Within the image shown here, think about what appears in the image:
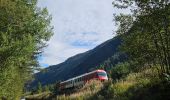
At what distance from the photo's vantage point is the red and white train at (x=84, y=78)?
2689 inches

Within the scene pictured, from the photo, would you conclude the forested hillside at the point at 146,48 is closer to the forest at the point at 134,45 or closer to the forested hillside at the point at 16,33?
the forest at the point at 134,45

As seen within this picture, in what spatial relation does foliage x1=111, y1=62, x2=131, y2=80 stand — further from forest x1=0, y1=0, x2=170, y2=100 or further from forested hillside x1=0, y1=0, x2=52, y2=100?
forested hillside x1=0, y1=0, x2=52, y2=100

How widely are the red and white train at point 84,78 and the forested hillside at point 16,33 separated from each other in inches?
1036

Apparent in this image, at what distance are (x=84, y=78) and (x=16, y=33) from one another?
40038 mm

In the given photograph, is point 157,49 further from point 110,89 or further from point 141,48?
point 110,89

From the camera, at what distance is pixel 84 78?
71312 mm

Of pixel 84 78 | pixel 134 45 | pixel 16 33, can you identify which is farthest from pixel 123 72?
pixel 134 45

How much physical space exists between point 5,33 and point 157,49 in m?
12.3

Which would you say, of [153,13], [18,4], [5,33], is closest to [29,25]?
[18,4]

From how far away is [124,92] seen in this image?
2483 centimetres

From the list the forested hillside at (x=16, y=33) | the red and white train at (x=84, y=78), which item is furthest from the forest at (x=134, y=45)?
the red and white train at (x=84, y=78)

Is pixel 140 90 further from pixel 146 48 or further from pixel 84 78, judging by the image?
pixel 84 78

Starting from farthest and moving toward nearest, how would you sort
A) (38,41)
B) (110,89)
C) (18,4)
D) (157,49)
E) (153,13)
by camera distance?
(38,41), (18,4), (110,89), (157,49), (153,13)

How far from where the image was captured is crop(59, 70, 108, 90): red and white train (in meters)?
68.3
